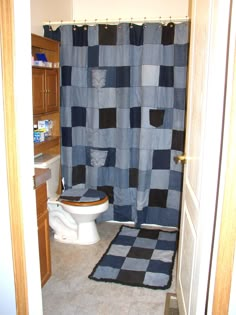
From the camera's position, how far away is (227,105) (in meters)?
1.15

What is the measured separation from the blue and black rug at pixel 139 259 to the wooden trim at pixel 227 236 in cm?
113

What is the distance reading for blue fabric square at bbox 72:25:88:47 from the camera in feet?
10.1

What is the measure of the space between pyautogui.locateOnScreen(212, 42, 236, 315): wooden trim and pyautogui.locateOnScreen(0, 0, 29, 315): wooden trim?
2.71 feet

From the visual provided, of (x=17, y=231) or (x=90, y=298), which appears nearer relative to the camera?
(x=17, y=231)

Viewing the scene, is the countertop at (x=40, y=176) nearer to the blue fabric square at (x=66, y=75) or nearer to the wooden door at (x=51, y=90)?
the wooden door at (x=51, y=90)

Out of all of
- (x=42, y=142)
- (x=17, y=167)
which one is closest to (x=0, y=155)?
(x=17, y=167)

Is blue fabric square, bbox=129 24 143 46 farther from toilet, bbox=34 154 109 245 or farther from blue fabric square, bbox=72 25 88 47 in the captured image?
toilet, bbox=34 154 109 245

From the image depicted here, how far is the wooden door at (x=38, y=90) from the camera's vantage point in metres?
2.64

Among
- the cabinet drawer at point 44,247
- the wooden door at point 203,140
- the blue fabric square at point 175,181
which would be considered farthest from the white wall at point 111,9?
the cabinet drawer at point 44,247

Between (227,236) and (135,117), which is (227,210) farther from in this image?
(135,117)

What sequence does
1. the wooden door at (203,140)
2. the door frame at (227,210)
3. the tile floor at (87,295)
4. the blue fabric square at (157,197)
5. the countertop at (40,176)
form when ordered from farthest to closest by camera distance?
the blue fabric square at (157,197), the tile floor at (87,295), the countertop at (40,176), the wooden door at (203,140), the door frame at (227,210)

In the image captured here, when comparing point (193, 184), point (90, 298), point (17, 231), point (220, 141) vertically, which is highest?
point (220, 141)

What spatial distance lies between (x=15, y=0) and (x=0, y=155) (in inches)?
23.8

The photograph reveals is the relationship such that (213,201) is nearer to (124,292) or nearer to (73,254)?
(124,292)
